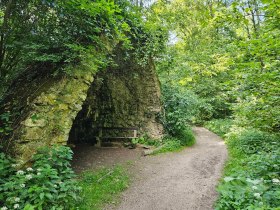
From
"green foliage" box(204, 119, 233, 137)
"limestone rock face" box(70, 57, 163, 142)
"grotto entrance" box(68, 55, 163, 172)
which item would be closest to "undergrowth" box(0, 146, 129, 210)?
"grotto entrance" box(68, 55, 163, 172)

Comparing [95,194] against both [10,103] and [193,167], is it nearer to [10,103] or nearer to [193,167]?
[10,103]

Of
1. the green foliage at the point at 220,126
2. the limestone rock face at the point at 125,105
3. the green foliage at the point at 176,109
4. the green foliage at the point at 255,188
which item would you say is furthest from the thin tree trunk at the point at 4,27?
the green foliage at the point at 220,126

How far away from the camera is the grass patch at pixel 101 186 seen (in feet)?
15.0

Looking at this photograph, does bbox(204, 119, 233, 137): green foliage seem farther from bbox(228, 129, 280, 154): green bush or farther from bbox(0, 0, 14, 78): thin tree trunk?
bbox(0, 0, 14, 78): thin tree trunk

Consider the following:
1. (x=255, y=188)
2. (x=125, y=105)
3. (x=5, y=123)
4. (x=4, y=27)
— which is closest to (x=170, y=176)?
(x=255, y=188)

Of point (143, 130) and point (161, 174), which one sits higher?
point (143, 130)

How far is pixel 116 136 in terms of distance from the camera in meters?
10.6

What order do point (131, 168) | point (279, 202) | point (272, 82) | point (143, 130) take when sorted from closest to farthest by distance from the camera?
point (279, 202) < point (272, 82) < point (131, 168) < point (143, 130)

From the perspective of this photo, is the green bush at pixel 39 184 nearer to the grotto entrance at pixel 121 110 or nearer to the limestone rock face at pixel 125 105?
the grotto entrance at pixel 121 110

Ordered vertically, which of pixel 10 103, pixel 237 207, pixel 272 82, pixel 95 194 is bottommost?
pixel 95 194

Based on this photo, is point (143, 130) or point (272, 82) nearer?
point (272, 82)

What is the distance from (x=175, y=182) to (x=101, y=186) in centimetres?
214

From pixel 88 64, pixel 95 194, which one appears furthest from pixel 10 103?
pixel 95 194

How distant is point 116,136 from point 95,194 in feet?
18.7
